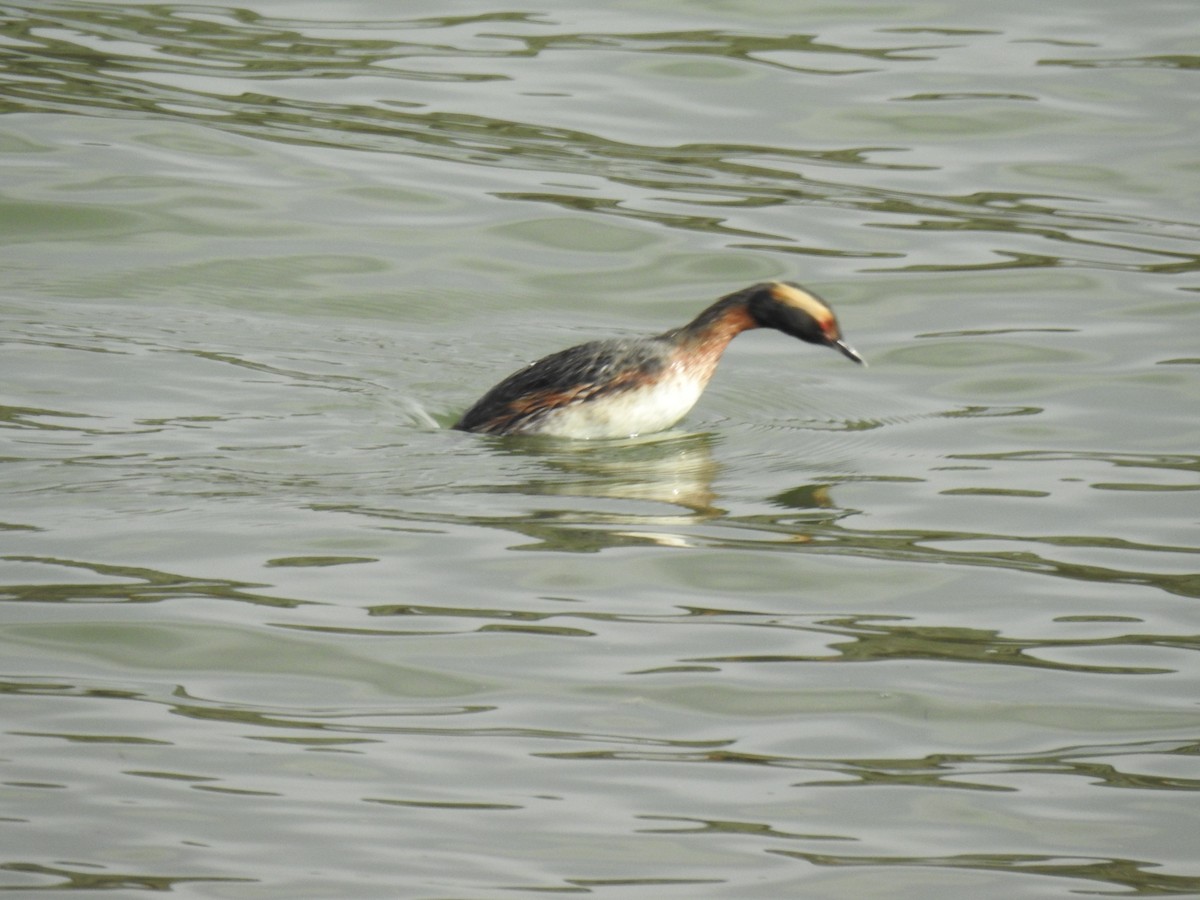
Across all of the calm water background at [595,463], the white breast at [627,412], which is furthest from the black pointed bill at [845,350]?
the white breast at [627,412]

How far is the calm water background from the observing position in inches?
238

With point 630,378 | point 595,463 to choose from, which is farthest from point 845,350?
point 595,463

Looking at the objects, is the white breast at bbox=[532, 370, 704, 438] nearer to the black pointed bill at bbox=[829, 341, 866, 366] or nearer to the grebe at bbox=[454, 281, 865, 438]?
the grebe at bbox=[454, 281, 865, 438]

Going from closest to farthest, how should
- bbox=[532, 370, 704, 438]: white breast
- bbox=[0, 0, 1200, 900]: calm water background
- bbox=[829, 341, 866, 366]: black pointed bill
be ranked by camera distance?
bbox=[0, 0, 1200, 900]: calm water background, bbox=[532, 370, 704, 438]: white breast, bbox=[829, 341, 866, 366]: black pointed bill

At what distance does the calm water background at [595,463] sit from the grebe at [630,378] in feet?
0.51

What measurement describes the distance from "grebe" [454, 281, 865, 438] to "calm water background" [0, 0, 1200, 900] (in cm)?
16

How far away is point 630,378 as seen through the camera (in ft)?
34.2

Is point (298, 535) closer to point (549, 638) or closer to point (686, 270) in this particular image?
point (549, 638)

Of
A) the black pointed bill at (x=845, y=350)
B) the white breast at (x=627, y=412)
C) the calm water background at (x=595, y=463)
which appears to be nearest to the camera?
the calm water background at (x=595, y=463)

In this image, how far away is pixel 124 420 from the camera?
1016 centimetres

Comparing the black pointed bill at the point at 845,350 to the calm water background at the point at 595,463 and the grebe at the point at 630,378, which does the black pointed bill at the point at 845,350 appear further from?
the calm water background at the point at 595,463

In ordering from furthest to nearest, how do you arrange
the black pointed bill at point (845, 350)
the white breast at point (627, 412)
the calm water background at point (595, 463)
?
the black pointed bill at point (845, 350)
the white breast at point (627, 412)
the calm water background at point (595, 463)

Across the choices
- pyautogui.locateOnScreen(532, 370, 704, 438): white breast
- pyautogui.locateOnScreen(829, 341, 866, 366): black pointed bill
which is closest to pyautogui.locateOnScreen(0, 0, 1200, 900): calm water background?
pyautogui.locateOnScreen(532, 370, 704, 438): white breast

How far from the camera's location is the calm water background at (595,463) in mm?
6035
